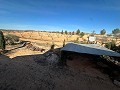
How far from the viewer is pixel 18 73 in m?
11.8

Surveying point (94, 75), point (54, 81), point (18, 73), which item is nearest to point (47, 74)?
point (54, 81)

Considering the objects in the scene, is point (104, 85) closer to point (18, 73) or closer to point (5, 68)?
point (18, 73)

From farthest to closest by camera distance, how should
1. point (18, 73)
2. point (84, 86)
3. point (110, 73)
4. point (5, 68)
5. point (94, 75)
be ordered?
point (110, 73)
point (94, 75)
point (5, 68)
point (18, 73)
point (84, 86)

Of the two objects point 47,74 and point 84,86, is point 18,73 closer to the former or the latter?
point 47,74

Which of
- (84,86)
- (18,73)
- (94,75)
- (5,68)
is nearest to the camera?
(84,86)

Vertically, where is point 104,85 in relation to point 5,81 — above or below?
below

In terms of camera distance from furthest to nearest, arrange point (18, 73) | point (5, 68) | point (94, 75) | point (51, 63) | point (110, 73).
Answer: point (51, 63)
point (110, 73)
point (94, 75)
point (5, 68)
point (18, 73)

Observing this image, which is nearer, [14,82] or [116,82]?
[14,82]

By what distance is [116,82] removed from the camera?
11867 millimetres

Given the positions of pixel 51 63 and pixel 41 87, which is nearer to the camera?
pixel 41 87

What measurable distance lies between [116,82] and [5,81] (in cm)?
876

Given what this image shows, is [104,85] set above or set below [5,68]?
below

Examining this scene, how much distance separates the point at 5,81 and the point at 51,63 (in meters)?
7.20

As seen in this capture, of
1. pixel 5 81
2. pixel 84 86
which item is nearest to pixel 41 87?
pixel 5 81
